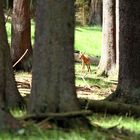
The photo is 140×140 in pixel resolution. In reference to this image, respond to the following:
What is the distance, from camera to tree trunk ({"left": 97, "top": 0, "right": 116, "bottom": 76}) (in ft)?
66.7

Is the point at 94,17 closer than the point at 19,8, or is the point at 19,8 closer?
the point at 19,8

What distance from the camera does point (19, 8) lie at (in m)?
20.1

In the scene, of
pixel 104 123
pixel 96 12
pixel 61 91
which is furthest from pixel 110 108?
pixel 96 12

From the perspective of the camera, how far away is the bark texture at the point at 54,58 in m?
8.16

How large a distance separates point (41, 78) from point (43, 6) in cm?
100

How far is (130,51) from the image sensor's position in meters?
11.7

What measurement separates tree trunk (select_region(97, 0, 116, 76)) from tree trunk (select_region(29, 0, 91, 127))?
11.9m

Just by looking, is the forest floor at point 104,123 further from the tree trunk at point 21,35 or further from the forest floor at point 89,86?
the tree trunk at point 21,35

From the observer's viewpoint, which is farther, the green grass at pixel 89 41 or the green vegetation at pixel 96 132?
the green grass at pixel 89 41

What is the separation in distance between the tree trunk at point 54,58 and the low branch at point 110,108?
79.7 inches

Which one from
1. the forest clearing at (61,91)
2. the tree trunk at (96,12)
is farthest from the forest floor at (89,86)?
the tree trunk at (96,12)

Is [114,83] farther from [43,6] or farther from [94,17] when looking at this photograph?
[94,17]

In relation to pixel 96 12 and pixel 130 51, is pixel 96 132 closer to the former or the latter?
pixel 130 51

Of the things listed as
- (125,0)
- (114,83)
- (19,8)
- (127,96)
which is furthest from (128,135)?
(19,8)
